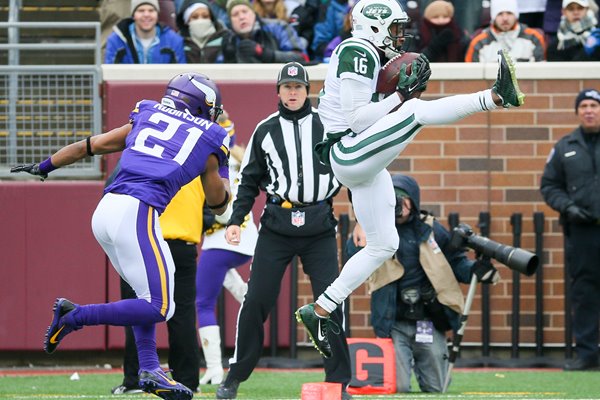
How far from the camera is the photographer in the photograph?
965cm

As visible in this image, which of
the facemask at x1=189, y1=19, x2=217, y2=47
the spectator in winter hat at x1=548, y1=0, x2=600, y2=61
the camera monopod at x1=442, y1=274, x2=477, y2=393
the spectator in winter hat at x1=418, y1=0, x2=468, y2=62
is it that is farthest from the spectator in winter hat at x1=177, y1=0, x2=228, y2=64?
the camera monopod at x1=442, y1=274, x2=477, y2=393

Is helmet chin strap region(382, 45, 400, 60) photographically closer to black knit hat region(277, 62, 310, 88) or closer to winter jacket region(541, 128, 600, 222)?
black knit hat region(277, 62, 310, 88)

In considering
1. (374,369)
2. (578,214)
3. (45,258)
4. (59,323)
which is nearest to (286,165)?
(374,369)

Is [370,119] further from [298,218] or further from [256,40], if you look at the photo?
[256,40]

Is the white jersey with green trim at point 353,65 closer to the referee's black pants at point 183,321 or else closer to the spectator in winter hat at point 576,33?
the referee's black pants at point 183,321

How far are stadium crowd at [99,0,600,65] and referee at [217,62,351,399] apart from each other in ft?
10.2

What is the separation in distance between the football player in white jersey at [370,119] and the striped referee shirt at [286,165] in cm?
79

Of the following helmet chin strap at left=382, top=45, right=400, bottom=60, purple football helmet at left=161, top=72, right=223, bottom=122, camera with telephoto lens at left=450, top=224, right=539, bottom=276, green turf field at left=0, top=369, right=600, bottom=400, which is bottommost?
green turf field at left=0, top=369, right=600, bottom=400

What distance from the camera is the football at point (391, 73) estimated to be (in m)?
7.74

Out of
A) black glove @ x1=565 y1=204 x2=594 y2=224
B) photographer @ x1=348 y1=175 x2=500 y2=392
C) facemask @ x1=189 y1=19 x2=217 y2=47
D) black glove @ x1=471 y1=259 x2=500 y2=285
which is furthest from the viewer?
facemask @ x1=189 y1=19 x2=217 y2=47

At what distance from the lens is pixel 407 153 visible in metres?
12.2

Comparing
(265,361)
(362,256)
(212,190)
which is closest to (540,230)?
(265,361)

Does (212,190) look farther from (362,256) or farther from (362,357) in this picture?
(362,357)

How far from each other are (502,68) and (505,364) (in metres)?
5.22
